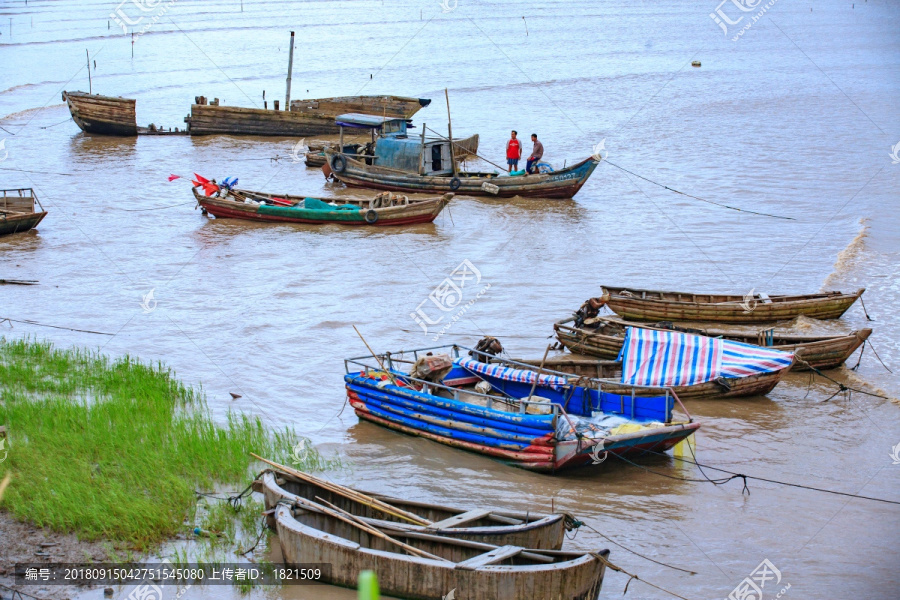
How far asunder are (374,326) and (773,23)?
72.5 meters

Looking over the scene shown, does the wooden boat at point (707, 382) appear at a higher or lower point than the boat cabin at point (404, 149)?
lower

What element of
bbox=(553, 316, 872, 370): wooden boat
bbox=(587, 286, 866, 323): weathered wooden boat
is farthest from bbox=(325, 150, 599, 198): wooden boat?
bbox=(553, 316, 872, 370): wooden boat

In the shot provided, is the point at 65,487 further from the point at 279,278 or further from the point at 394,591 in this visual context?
the point at 279,278

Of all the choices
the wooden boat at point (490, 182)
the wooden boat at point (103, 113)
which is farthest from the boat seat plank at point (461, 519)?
the wooden boat at point (103, 113)

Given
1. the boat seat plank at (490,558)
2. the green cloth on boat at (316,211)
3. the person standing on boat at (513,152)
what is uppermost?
the person standing on boat at (513,152)

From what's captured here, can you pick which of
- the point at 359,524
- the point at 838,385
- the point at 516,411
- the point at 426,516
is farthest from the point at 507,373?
the point at 838,385

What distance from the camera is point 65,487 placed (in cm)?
820

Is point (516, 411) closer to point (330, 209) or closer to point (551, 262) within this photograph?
point (551, 262)

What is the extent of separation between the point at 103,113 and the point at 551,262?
21.6 metres

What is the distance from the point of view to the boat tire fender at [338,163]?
25.1 metres

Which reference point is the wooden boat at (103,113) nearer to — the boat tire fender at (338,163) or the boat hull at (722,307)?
the boat tire fender at (338,163)

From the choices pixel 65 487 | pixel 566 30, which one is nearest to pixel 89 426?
pixel 65 487

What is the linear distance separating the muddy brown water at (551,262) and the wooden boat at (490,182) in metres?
0.53

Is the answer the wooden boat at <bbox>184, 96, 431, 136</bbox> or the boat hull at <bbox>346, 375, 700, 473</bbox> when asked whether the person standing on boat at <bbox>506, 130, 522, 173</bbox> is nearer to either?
the wooden boat at <bbox>184, 96, 431, 136</bbox>
